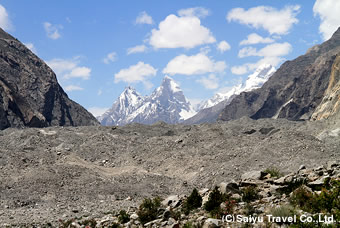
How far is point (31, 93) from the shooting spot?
105500mm

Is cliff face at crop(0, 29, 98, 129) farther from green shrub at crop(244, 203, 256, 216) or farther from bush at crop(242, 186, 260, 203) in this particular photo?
green shrub at crop(244, 203, 256, 216)

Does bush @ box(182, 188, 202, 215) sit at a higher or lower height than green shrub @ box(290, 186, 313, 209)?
lower

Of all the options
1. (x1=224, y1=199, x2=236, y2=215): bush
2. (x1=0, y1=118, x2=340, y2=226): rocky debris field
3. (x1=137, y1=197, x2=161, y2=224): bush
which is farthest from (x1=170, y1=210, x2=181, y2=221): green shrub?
(x1=0, y1=118, x2=340, y2=226): rocky debris field

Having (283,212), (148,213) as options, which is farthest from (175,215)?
(283,212)

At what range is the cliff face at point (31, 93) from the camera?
85625mm

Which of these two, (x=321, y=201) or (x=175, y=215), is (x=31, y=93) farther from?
(x=321, y=201)

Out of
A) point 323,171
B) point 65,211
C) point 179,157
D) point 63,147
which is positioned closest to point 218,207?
point 323,171

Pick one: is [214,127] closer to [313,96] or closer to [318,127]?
[318,127]

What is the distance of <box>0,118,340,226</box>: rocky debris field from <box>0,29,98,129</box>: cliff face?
37.2m

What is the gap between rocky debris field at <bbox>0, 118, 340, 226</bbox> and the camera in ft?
77.3

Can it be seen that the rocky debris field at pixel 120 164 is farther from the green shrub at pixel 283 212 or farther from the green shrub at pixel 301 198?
the green shrub at pixel 283 212

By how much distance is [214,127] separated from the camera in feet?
161

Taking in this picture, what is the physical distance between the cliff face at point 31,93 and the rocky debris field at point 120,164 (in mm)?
37154

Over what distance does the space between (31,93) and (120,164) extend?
249ft
